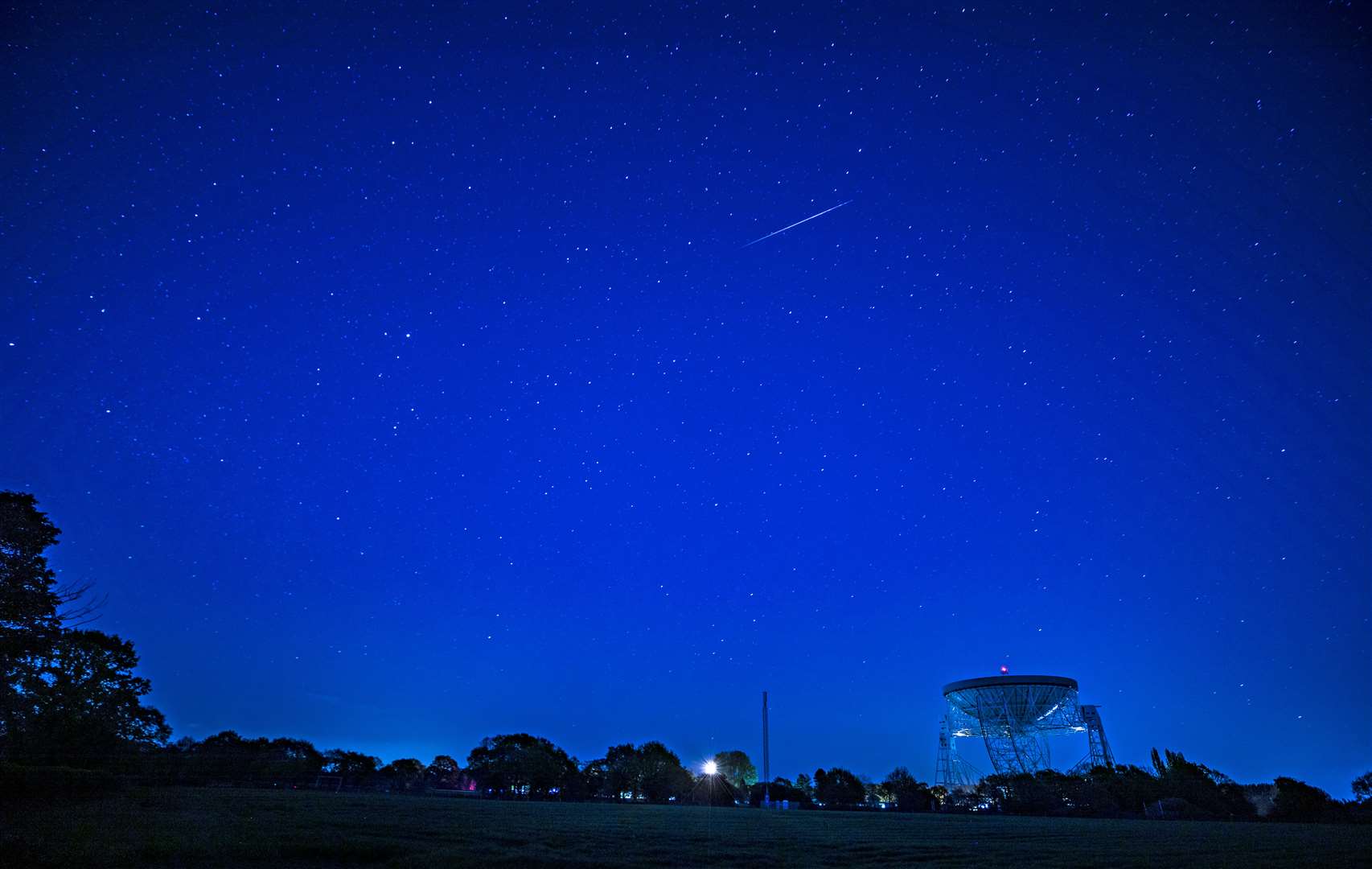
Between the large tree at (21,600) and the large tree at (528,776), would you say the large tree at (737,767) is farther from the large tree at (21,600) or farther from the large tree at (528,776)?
the large tree at (21,600)

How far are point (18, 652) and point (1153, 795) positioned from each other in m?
59.7

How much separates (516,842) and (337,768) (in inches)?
→ 2952

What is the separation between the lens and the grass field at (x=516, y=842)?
10844 mm

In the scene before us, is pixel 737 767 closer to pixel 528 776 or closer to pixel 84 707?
pixel 528 776

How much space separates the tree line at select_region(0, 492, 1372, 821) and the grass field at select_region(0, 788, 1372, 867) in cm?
427

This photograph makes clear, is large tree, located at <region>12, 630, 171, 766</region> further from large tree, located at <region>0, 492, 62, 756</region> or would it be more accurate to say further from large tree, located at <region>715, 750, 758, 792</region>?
large tree, located at <region>715, 750, 758, 792</region>

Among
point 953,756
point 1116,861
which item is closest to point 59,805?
point 1116,861

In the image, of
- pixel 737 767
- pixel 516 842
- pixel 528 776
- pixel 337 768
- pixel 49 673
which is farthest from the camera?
pixel 737 767

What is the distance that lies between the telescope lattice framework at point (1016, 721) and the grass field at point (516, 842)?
33087mm

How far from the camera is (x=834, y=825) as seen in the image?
24344mm

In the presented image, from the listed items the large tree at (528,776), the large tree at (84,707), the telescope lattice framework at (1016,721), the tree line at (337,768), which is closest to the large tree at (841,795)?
the tree line at (337,768)

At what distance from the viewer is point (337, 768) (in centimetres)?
7619

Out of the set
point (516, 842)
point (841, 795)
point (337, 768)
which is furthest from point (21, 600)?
point (337, 768)

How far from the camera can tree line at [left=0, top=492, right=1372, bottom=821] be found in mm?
20484
